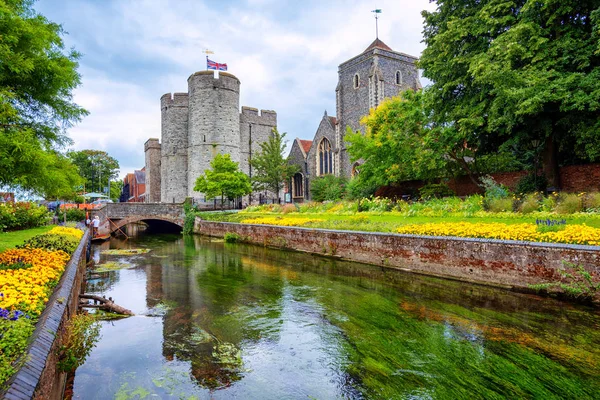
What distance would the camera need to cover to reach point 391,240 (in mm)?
11305

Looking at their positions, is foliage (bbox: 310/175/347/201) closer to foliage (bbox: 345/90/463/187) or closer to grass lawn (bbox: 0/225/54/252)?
foliage (bbox: 345/90/463/187)

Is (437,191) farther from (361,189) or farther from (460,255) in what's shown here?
(460,255)

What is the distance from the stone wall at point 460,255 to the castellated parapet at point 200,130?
25.3 metres

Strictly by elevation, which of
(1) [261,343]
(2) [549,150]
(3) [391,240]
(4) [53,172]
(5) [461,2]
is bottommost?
(1) [261,343]

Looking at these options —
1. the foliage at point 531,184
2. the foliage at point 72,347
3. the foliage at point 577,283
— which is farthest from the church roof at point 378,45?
the foliage at point 72,347

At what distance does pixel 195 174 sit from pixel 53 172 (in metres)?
32.7

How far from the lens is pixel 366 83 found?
34.7m

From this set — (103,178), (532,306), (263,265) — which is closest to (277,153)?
(263,265)

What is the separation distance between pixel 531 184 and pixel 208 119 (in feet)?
99.9

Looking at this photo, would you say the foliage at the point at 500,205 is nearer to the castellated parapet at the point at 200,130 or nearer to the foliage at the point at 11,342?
the foliage at the point at 11,342

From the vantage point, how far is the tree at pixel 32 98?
211 inches

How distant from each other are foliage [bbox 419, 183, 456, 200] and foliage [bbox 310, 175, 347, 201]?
1065 cm

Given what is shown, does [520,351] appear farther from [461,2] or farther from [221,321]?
[461,2]

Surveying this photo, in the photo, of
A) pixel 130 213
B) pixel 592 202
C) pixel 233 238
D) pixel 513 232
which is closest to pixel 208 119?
pixel 130 213
